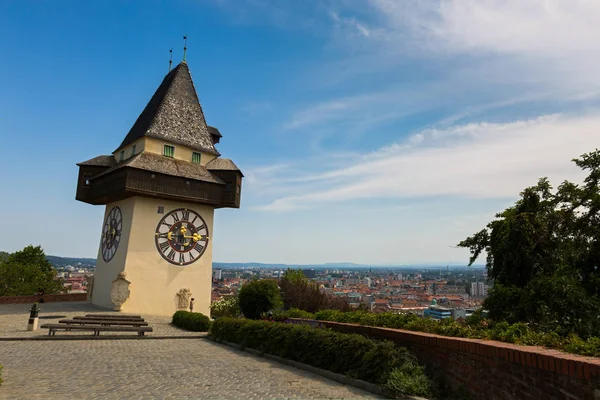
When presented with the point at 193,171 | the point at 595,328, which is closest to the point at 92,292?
the point at 193,171

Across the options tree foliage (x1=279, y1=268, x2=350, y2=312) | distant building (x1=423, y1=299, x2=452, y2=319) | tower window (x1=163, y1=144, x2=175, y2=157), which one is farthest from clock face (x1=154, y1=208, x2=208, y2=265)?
distant building (x1=423, y1=299, x2=452, y2=319)

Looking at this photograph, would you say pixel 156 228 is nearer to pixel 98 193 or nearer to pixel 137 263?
pixel 137 263

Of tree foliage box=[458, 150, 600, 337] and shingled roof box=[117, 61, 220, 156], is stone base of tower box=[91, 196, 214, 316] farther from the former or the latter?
tree foliage box=[458, 150, 600, 337]

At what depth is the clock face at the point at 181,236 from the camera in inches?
890

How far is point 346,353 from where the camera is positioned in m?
8.02

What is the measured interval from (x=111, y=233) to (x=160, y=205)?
11.9 ft

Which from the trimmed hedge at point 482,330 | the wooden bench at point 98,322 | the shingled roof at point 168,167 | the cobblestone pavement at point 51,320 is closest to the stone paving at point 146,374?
the cobblestone pavement at point 51,320

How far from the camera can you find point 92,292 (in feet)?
82.2

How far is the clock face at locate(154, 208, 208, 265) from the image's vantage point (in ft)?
74.2

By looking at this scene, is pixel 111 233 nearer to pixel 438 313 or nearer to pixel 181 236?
pixel 181 236

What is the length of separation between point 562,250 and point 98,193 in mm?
22045

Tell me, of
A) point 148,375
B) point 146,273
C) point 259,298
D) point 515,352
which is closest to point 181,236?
point 146,273

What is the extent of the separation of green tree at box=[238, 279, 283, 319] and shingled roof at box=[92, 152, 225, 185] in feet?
27.2

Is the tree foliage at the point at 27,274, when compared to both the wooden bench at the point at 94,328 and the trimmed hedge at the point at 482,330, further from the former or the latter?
the trimmed hedge at the point at 482,330
